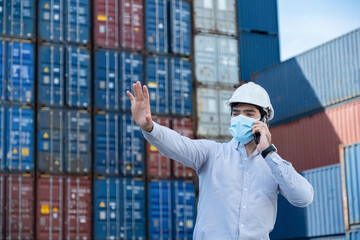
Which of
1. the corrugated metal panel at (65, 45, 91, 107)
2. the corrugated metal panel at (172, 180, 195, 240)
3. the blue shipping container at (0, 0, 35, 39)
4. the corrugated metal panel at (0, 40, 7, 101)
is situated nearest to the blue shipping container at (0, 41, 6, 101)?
the corrugated metal panel at (0, 40, 7, 101)

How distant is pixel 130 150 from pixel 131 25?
4.75m

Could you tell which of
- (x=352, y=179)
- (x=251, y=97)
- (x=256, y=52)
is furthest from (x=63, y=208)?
(x=251, y=97)

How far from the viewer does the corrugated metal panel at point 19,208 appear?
21.6m

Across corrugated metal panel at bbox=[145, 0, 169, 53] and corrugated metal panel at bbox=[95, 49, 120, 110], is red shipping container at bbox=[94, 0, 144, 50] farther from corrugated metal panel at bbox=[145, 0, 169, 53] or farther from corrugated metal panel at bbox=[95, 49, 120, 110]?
corrugated metal panel at bbox=[95, 49, 120, 110]

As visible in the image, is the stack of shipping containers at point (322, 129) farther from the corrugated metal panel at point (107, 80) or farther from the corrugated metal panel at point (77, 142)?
the corrugated metal panel at point (77, 142)

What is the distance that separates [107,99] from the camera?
2414 cm

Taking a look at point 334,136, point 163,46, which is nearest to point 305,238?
point 334,136

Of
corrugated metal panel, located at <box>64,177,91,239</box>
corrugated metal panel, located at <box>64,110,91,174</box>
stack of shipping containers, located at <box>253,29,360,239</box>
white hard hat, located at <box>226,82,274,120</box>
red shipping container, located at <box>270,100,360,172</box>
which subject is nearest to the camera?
white hard hat, located at <box>226,82,274,120</box>

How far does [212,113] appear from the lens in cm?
2575

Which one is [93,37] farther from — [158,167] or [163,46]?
[158,167]

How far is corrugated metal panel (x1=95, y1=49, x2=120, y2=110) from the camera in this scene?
24.1 meters

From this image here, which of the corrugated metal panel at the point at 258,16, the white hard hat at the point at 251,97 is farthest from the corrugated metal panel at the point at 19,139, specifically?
the white hard hat at the point at 251,97

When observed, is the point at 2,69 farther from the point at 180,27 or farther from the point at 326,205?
the point at 326,205

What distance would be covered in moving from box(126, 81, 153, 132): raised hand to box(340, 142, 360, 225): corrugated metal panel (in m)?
16.4
